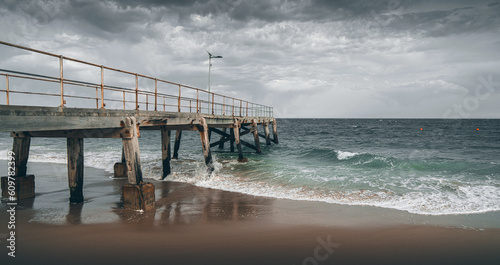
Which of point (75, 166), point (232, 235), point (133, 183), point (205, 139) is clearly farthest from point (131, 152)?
point (205, 139)

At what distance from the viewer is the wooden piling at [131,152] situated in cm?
743

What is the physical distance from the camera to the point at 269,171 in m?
14.0

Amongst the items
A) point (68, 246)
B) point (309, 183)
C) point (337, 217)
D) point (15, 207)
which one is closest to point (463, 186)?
point (309, 183)

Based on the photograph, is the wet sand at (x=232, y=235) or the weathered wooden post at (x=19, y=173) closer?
the wet sand at (x=232, y=235)

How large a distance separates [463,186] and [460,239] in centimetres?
600

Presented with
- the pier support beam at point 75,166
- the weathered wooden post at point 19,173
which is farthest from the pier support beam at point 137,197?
the weathered wooden post at point 19,173

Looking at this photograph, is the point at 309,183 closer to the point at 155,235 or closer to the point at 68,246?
the point at 155,235

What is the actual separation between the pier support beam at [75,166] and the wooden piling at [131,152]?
4.44ft

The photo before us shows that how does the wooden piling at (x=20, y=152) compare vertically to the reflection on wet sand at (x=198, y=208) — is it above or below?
above

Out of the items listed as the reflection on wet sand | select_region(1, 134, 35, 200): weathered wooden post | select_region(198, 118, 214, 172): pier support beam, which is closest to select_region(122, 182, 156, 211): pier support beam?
the reflection on wet sand

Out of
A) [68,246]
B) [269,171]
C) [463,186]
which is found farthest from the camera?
[269,171]

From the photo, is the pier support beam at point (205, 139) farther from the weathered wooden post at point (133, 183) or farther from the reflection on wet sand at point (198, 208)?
the weathered wooden post at point (133, 183)

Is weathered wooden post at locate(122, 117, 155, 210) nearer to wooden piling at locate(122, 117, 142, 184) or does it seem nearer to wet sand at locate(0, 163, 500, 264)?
wooden piling at locate(122, 117, 142, 184)

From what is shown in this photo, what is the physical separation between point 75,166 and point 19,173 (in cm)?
204
